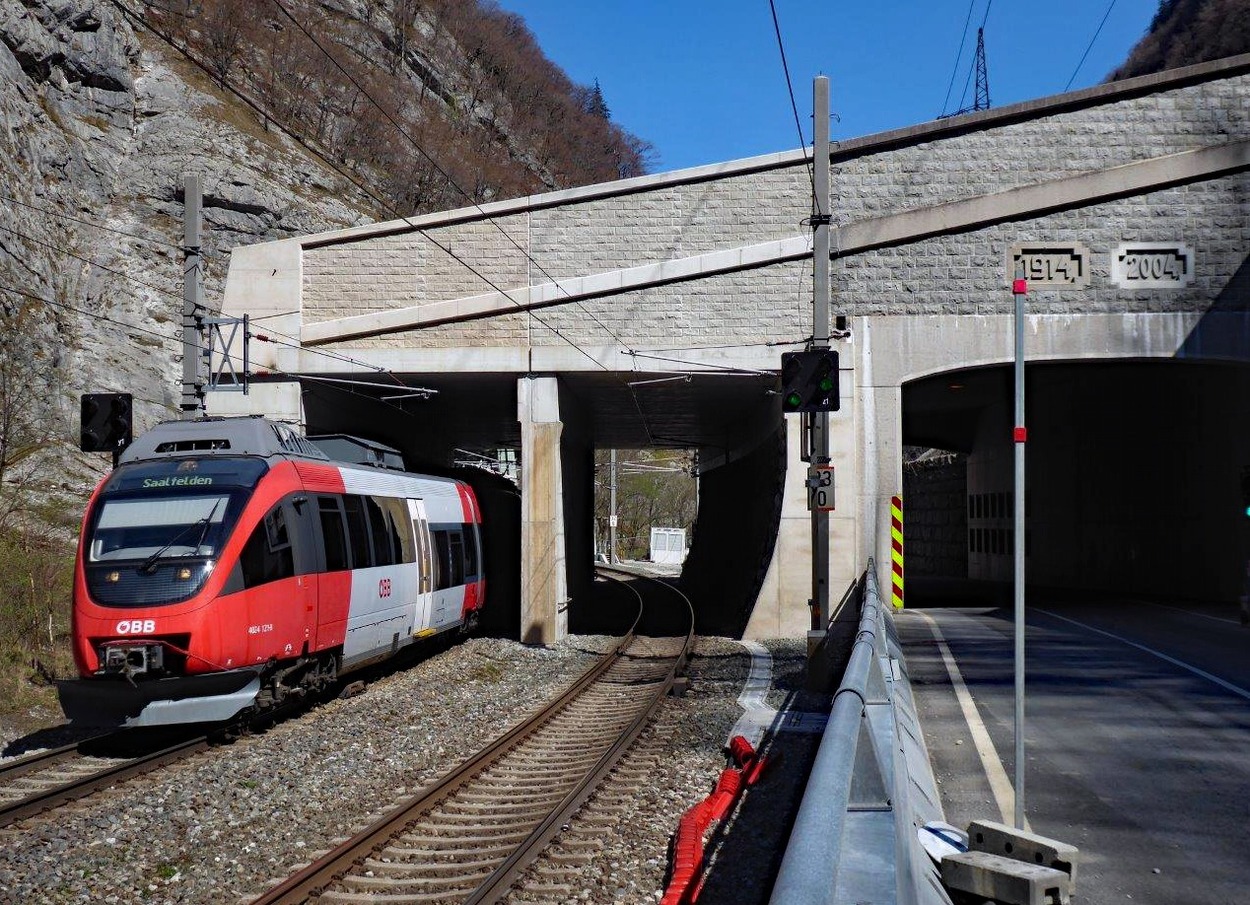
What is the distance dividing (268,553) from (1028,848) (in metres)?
8.62

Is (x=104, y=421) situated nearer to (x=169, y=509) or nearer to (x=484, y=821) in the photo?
(x=169, y=509)

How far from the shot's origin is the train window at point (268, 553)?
11.4 m

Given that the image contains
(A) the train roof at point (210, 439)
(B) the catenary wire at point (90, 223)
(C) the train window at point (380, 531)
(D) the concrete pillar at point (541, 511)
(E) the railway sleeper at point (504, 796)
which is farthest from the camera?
(B) the catenary wire at point (90, 223)

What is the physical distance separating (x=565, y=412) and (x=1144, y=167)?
12.3 m

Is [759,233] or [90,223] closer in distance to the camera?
[759,233]

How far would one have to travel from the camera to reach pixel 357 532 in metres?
14.3

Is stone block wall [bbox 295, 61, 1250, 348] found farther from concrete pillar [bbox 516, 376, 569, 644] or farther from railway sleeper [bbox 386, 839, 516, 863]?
railway sleeper [bbox 386, 839, 516, 863]

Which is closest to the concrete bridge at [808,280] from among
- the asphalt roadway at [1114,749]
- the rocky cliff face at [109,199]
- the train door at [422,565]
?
the train door at [422,565]

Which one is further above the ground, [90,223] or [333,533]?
[90,223]

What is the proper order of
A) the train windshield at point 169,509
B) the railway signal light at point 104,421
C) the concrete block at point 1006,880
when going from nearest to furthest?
the concrete block at point 1006,880, the train windshield at point 169,509, the railway signal light at point 104,421

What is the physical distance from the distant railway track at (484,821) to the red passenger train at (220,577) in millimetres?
2598

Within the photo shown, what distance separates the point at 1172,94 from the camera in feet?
70.6

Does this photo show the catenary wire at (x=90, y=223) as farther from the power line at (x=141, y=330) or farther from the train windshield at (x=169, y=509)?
the train windshield at (x=169, y=509)

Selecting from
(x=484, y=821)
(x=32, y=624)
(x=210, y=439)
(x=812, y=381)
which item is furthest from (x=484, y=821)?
(x=32, y=624)
